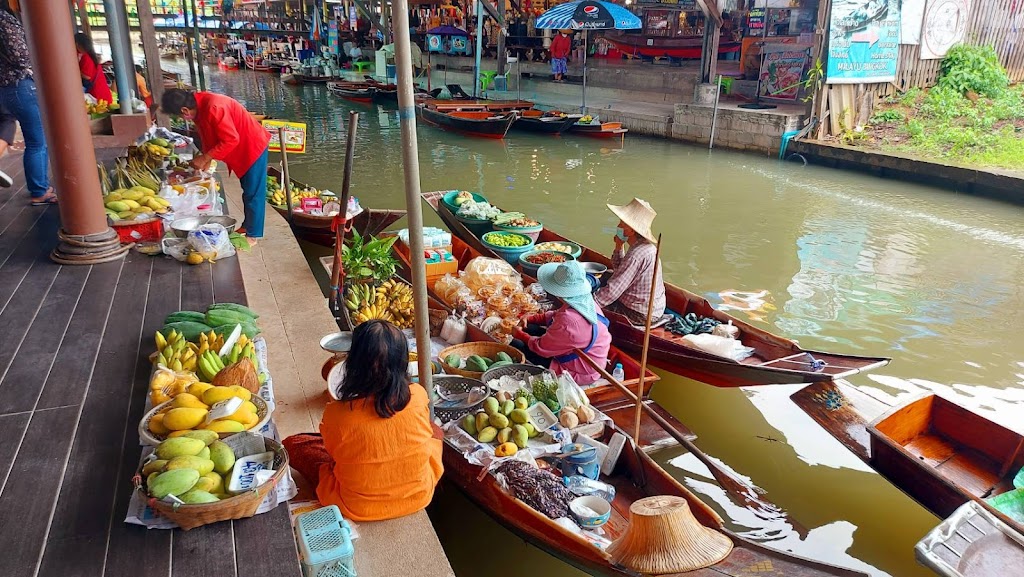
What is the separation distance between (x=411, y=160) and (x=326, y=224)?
15.5 feet

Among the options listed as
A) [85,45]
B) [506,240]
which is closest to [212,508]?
[506,240]

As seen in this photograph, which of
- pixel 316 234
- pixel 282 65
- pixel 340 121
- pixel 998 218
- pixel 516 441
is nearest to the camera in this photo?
pixel 516 441

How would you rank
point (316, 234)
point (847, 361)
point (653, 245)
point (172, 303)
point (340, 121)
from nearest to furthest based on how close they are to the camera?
point (172, 303) → point (847, 361) → point (653, 245) → point (316, 234) → point (340, 121)

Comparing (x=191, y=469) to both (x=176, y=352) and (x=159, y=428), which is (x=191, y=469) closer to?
(x=159, y=428)

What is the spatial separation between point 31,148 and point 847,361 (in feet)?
19.9

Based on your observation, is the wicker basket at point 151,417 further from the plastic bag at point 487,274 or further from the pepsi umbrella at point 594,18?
the pepsi umbrella at point 594,18

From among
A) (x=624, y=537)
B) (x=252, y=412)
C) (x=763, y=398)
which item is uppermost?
(x=252, y=412)

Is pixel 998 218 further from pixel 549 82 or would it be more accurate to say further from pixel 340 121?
pixel 340 121

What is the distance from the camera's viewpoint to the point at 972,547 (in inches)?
112

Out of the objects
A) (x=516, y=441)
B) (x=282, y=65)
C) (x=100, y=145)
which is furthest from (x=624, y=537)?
(x=282, y=65)

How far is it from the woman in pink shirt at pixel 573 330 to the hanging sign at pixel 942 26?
13.3 metres

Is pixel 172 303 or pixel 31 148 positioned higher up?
pixel 31 148

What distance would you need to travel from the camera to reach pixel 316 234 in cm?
706

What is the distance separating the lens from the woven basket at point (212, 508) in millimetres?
1973
